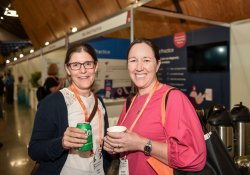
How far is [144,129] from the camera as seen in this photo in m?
1.29

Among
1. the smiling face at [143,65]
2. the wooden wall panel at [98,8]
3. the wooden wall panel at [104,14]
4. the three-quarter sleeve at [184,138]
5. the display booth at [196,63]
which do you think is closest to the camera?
the three-quarter sleeve at [184,138]

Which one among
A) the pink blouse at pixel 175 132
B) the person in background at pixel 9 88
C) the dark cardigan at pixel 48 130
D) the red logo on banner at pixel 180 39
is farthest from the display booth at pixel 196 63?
the person in background at pixel 9 88

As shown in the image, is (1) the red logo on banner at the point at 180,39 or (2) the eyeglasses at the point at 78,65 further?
(1) the red logo on banner at the point at 180,39

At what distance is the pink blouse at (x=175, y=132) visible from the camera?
3.76 feet

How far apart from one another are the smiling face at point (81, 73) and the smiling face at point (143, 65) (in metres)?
0.27

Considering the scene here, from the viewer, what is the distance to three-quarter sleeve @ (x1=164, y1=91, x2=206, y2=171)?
1.14 metres

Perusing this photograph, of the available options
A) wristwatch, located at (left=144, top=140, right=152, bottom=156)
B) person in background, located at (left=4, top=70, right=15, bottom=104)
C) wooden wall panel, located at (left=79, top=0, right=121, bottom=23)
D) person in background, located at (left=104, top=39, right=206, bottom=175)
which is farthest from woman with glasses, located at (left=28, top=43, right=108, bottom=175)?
person in background, located at (left=4, top=70, right=15, bottom=104)

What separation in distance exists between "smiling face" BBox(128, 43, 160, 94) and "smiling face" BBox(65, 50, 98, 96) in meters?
0.27

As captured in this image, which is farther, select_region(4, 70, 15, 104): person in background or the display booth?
select_region(4, 70, 15, 104): person in background

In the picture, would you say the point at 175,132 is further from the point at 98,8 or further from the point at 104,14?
the point at 98,8

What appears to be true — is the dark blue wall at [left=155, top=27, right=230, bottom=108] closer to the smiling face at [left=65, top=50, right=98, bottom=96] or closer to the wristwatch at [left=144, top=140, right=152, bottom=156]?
the smiling face at [left=65, top=50, right=98, bottom=96]

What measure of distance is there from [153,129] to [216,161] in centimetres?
36

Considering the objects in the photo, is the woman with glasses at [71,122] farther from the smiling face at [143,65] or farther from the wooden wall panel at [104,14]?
the wooden wall panel at [104,14]

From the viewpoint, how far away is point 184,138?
1145 millimetres
